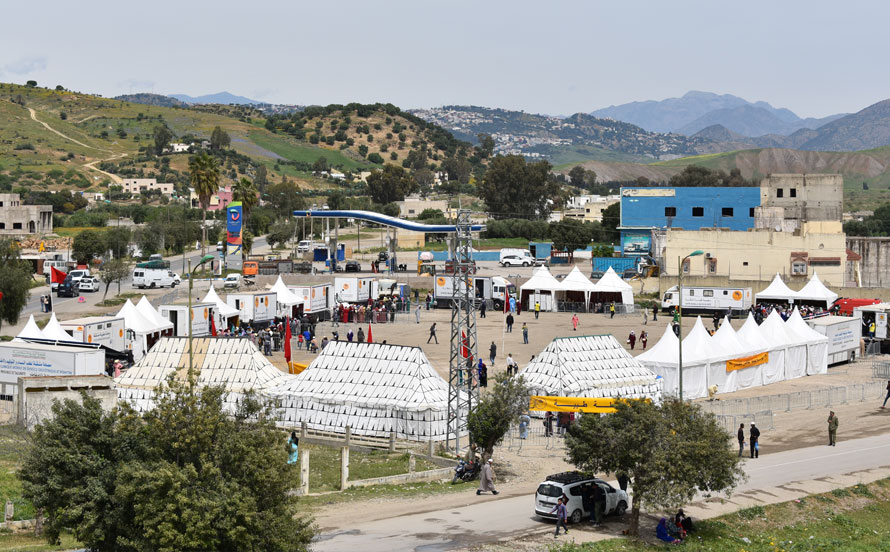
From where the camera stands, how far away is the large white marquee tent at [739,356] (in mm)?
35188

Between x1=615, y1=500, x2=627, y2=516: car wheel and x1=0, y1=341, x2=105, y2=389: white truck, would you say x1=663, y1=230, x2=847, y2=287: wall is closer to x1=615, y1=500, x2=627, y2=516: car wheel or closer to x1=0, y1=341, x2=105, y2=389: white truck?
x1=0, y1=341, x2=105, y2=389: white truck

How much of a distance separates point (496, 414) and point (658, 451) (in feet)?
18.5

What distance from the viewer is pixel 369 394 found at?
30.4 meters

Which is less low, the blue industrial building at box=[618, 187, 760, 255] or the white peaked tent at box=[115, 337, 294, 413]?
the blue industrial building at box=[618, 187, 760, 255]

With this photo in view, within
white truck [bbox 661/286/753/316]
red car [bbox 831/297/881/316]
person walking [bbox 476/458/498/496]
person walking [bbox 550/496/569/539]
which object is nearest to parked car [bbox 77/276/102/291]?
white truck [bbox 661/286/753/316]

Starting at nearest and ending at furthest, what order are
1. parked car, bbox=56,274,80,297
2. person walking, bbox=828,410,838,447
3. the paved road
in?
the paved road, person walking, bbox=828,410,838,447, parked car, bbox=56,274,80,297

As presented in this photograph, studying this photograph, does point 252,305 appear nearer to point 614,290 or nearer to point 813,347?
point 614,290

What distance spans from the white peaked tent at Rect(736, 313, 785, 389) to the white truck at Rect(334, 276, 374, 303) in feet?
85.9

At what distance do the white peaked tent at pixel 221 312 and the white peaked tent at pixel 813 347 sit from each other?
24479 millimetres

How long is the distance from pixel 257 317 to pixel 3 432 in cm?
2174

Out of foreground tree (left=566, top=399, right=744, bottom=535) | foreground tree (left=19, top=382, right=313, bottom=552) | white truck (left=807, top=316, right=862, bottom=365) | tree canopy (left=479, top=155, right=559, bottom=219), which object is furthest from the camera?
tree canopy (left=479, top=155, right=559, bottom=219)

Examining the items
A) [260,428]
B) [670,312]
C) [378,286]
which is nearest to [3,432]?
[260,428]

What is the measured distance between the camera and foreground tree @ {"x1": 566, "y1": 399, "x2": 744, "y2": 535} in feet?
66.3

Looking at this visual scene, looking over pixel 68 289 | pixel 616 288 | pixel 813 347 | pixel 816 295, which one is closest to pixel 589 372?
pixel 813 347
